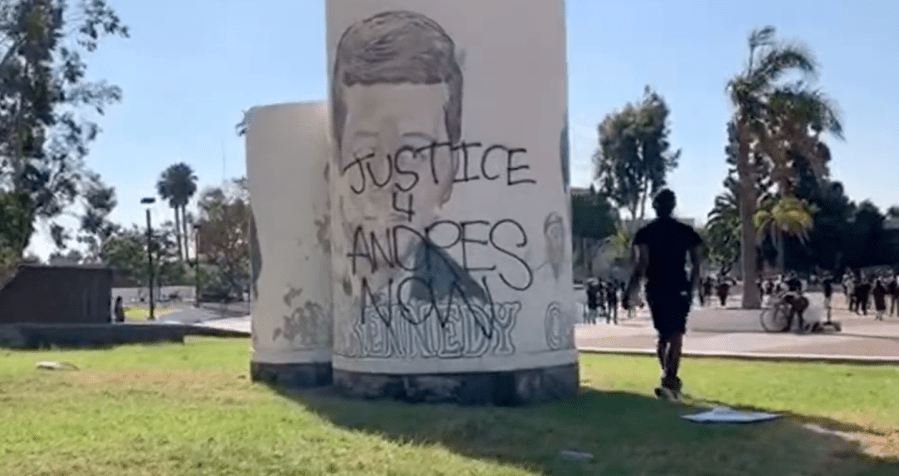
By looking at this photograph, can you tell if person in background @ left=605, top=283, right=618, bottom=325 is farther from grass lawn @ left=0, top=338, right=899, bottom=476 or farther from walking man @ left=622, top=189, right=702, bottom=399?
walking man @ left=622, top=189, right=702, bottom=399

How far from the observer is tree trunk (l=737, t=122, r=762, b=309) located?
29766 mm

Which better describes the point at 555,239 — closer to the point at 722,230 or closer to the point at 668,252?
the point at 668,252

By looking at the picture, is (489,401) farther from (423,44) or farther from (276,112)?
(276,112)

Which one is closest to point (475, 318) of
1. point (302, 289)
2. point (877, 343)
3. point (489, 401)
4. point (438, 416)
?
point (489, 401)

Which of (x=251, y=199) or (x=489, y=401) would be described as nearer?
(x=489, y=401)

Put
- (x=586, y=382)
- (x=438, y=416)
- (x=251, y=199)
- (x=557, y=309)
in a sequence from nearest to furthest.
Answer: (x=438, y=416) → (x=557, y=309) → (x=586, y=382) → (x=251, y=199)

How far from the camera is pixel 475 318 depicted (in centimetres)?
1059

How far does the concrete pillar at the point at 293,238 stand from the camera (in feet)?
42.8

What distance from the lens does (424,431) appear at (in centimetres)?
861

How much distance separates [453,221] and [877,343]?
1302cm

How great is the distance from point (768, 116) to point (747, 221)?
294 cm

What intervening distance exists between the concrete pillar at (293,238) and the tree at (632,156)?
208ft

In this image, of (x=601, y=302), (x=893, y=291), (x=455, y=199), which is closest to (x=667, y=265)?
(x=455, y=199)

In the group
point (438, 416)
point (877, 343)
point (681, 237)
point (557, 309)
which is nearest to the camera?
point (438, 416)
